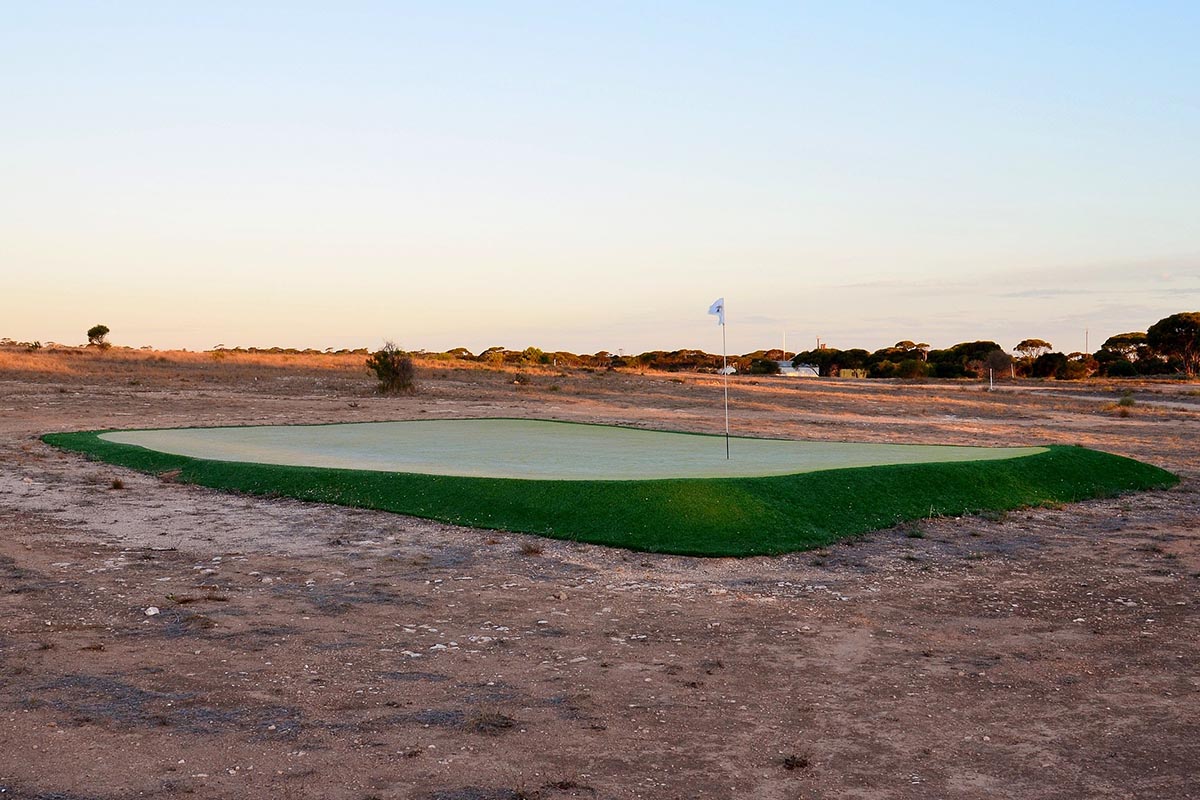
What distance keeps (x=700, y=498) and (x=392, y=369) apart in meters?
39.2

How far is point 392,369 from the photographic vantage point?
5091 cm

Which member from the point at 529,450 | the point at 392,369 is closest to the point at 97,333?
the point at 392,369

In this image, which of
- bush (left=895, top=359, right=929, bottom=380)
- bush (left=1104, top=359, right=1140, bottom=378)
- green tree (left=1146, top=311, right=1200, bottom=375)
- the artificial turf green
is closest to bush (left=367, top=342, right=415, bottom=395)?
the artificial turf green

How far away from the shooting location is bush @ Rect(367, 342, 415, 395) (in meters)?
50.9

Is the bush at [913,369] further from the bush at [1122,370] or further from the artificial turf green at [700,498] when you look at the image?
the artificial turf green at [700,498]

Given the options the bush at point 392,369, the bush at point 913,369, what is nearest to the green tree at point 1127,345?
the bush at point 913,369

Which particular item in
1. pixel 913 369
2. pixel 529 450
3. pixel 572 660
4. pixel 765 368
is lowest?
pixel 572 660

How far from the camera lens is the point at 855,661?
810 cm

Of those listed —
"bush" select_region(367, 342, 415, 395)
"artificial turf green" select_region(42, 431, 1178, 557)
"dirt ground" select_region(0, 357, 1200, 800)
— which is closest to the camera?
"dirt ground" select_region(0, 357, 1200, 800)

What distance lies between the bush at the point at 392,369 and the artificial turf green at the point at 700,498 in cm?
3231

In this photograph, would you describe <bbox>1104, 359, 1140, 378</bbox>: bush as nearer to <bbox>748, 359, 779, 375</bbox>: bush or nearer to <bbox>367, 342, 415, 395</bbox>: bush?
<bbox>748, 359, 779, 375</bbox>: bush

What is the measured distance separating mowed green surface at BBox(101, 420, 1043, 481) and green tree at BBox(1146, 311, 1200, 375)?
8792 cm

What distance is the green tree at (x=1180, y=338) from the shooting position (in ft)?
315

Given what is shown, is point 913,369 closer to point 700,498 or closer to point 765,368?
point 765,368
